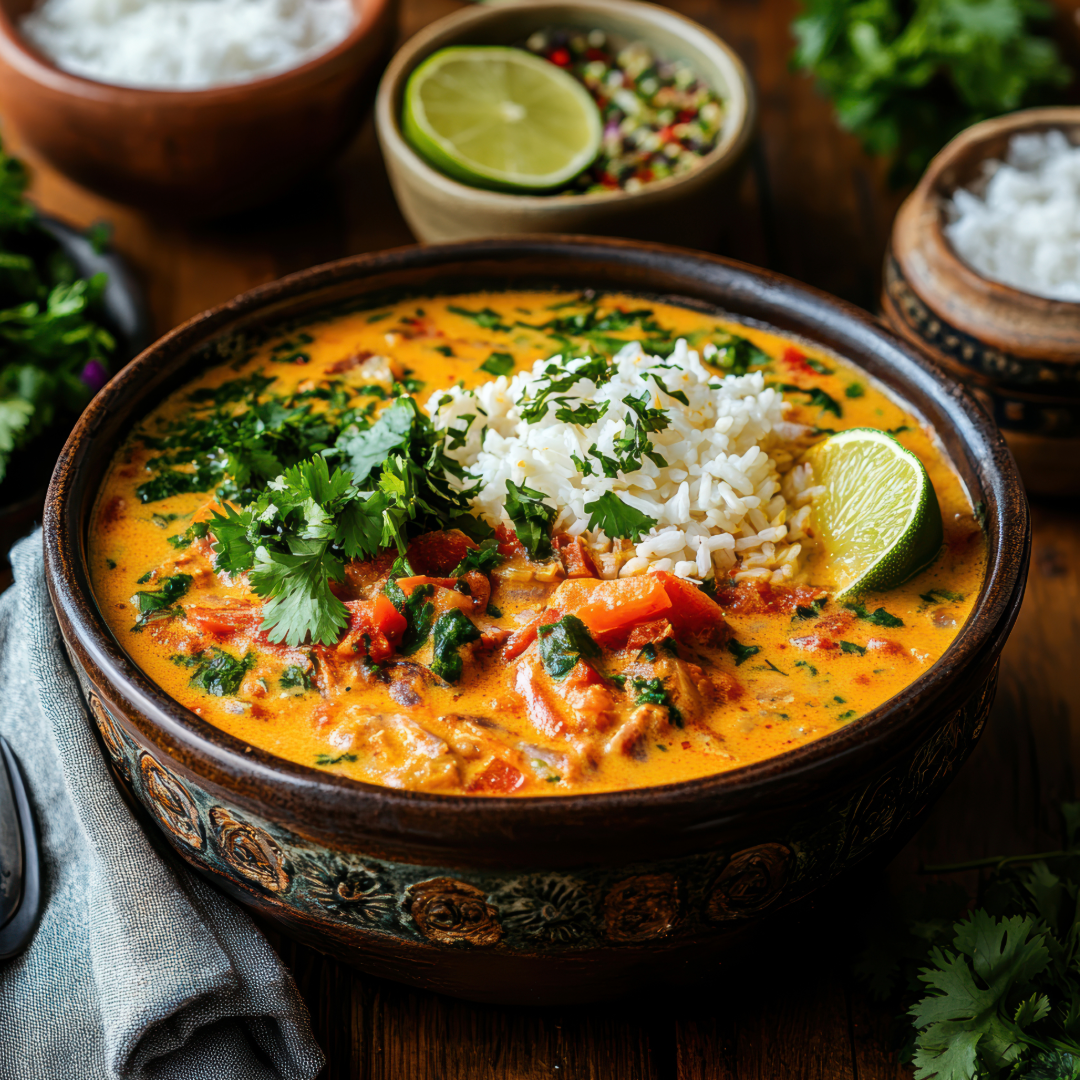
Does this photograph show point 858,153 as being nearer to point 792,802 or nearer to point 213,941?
point 792,802

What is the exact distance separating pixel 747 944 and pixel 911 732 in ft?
1.55

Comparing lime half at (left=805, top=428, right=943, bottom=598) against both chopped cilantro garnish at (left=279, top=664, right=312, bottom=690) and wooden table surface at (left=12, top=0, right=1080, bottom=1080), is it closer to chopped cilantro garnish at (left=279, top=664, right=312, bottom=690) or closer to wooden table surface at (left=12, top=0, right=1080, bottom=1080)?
wooden table surface at (left=12, top=0, right=1080, bottom=1080)

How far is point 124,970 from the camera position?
2.02 metres

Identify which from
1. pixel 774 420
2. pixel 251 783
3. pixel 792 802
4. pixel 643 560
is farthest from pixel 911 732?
pixel 251 783

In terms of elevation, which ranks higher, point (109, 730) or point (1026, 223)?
point (109, 730)

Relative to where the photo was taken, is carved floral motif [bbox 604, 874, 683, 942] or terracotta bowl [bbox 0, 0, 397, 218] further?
terracotta bowl [bbox 0, 0, 397, 218]

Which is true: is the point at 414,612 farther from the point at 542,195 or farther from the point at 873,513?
the point at 542,195

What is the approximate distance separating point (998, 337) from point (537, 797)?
2042 millimetres

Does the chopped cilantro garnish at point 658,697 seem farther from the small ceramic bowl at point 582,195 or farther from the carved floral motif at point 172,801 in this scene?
the small ceramic bowl at point 582,195

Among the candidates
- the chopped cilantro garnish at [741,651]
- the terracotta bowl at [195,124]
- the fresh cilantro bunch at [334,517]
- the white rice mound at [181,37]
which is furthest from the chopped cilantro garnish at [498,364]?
the white rice mound at [181,37]

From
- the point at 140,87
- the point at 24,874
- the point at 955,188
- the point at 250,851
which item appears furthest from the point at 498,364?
the point at 955,188

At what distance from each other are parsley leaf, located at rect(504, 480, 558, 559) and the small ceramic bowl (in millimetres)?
1273

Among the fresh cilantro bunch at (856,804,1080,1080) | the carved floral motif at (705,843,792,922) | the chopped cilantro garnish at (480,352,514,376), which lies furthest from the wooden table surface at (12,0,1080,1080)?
the chopped cilantro garnish at (480,352,514,376)

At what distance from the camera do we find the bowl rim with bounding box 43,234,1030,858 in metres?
1.69
